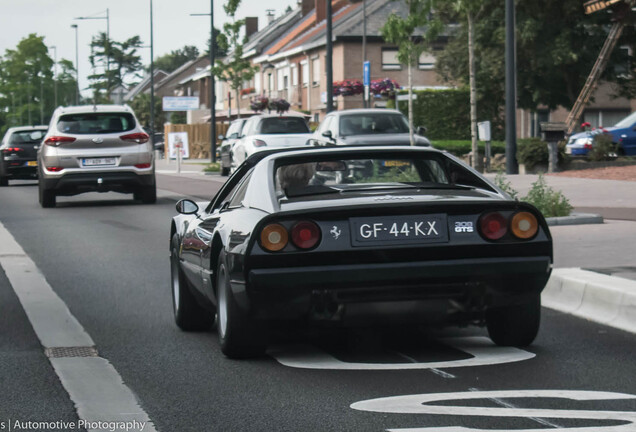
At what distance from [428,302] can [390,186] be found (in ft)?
2.88

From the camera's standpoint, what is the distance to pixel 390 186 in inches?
290

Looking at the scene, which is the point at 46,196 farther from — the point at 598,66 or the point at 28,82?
the point at 28,82

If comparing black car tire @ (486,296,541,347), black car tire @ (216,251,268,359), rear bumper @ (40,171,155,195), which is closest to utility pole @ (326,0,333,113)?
rear bumper @ (40,171,155,195)

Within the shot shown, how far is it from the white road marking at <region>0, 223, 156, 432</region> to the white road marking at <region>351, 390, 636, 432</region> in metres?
1.08

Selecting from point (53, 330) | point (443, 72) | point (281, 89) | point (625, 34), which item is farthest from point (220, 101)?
point (53, 330)

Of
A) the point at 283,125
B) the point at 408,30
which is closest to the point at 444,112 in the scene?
the point at 283,125

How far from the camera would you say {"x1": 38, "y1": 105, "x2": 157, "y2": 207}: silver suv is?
22.7 meters

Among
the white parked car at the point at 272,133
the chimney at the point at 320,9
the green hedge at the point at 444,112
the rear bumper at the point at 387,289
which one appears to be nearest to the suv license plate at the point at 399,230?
the rear bumper at the point at 387,289

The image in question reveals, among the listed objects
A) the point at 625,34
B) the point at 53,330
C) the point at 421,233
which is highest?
the point at 625,34

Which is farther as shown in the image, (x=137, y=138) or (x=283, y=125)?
(x=283, y=125)

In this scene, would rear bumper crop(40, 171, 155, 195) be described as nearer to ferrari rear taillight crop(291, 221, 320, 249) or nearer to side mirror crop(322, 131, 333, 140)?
side mirror crop(322, 131, 333, 140)

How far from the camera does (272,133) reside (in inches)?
1307

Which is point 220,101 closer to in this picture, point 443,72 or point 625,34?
point 443,72

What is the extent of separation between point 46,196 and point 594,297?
51.0ft
